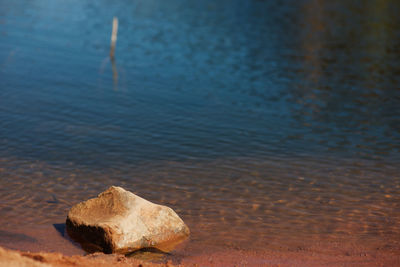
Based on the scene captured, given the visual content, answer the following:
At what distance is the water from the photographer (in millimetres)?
11281

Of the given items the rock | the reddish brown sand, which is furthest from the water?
the rock

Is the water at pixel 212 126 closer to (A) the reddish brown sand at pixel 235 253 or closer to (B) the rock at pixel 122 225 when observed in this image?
(A) the reddish brown sand at pixel 235 253

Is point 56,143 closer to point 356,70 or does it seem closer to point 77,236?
point 77,236

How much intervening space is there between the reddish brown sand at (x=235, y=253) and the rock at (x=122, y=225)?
0.28 meters

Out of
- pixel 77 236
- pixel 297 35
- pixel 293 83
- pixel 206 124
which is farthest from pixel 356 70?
pixel 77 236

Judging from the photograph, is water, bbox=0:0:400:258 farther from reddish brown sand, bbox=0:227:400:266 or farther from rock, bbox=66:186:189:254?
rock, bbox=66:186:189:254

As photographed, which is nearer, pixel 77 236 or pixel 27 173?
pixel 77 236

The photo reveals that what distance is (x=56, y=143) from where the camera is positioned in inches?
588

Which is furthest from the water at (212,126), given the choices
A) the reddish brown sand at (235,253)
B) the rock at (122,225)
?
the rock at (122,225)

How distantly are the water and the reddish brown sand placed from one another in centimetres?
28

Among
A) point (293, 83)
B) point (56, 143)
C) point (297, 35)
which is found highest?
point (297, 35)

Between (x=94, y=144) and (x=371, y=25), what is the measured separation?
94.5 ft

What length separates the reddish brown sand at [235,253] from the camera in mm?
8953

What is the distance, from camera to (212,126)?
57.4ft
